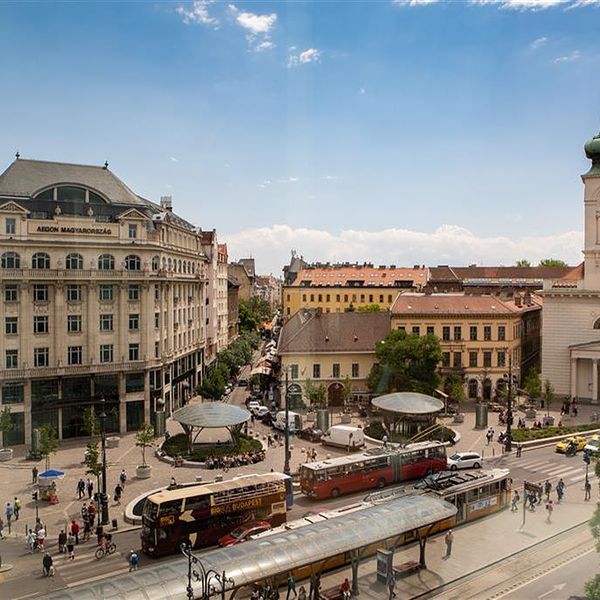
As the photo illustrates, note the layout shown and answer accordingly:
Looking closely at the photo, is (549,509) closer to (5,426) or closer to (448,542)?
(448,542)

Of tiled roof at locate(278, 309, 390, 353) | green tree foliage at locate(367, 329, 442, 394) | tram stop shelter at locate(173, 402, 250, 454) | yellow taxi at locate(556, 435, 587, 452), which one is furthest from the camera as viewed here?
tiled roof at locate(278, 309, 390, 353)

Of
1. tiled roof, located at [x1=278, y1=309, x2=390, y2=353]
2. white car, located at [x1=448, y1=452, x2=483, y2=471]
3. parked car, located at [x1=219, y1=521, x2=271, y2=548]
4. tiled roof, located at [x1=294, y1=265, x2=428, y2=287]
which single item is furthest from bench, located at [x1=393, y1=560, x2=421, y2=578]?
tiled roof, located at [x1=294, y1=265, x2=428, y2=287]

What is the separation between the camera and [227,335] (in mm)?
50344

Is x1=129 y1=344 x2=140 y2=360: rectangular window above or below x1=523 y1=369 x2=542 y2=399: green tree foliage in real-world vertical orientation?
above

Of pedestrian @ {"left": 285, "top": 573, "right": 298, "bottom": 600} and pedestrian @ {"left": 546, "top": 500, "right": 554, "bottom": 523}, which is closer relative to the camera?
pedestrian @ {"left": 285, "top": 573, "right": 298, "bottom": 600}

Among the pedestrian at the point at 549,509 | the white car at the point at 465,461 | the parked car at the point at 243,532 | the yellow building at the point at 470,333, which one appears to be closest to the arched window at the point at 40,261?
the parked car at the point at 243,532

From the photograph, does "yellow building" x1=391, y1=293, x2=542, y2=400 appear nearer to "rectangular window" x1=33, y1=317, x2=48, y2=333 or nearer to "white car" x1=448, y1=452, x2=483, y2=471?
"white car" x1=448, y1=452, x2=483, y2=471

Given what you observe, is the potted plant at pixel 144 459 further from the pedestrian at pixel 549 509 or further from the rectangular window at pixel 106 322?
the pedestrian at pixel 549 509

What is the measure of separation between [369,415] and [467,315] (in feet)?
30.1

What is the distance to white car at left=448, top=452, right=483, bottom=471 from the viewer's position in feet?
71.9

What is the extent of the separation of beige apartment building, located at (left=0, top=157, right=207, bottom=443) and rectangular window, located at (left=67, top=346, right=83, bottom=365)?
42 mm

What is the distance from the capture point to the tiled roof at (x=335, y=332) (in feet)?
113

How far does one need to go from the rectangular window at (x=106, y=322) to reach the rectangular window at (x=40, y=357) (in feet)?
8.47

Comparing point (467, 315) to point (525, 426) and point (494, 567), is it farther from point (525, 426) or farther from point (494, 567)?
point (494, 567)
